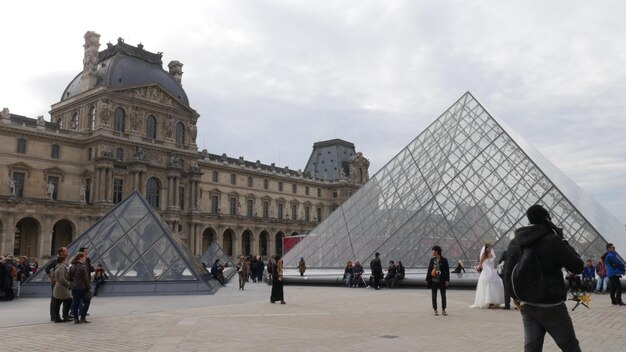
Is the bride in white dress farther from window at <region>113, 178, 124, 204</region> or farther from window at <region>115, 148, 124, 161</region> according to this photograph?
window at <region>115, 148, 124, 161</region>

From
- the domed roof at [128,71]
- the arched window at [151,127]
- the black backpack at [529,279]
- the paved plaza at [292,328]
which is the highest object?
the domed roof at [128,71]

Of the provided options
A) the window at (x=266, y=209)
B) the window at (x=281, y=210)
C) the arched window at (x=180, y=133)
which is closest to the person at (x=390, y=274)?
the arched window at (x=180, y=133)

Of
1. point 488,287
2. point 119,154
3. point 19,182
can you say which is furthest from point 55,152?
point 488,287

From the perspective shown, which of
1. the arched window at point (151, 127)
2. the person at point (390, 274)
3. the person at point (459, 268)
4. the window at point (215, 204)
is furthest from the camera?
the window at point (215, 204)

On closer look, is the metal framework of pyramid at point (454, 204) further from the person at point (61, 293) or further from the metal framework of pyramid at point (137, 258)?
the person at point (61, 293)

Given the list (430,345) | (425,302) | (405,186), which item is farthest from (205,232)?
(430,345)

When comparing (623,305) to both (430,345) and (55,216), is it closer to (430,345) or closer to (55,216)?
(430,345)

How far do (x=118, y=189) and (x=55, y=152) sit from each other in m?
6.07

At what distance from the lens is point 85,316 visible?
8984mm

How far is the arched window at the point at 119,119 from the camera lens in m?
47.7

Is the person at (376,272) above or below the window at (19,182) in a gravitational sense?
below

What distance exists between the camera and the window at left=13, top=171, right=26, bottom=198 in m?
42.7

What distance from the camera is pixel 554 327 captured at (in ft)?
12.0

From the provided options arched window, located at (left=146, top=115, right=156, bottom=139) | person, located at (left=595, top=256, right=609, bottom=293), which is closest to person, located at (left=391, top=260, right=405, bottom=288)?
person, located at (left=595, top=256, right=609, bottom=293)
